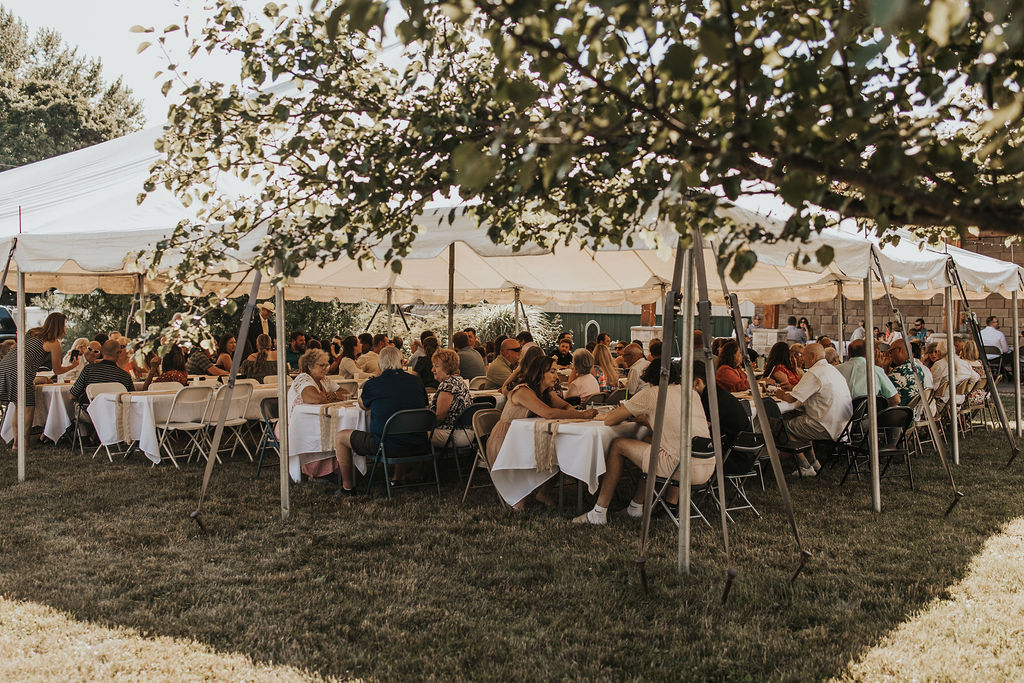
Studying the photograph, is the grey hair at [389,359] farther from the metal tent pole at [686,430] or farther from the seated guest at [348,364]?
the seated guest at [348,364]

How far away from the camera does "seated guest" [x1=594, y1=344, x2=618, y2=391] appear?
9.66 m

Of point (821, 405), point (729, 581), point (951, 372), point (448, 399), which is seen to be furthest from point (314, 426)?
point (951, 372)

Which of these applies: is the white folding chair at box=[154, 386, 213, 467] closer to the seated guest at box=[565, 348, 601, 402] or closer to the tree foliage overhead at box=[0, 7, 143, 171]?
the seated guest at box=[565, 348, 601, 402]

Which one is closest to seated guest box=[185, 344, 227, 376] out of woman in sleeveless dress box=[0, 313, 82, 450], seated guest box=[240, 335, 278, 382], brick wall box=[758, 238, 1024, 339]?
seated guest box=[240, 335, 278, 382]

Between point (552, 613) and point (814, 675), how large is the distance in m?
1.29

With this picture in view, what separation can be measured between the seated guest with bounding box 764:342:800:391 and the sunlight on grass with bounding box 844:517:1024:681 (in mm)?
4093

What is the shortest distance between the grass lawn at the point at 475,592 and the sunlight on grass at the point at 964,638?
14 mm

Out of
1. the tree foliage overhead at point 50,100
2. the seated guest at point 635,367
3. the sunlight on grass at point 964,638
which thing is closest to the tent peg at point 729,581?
the sunlight on grass at point 964,638

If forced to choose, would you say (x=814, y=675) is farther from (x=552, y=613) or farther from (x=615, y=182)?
(x=615, y=182)

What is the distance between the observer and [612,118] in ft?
6.55

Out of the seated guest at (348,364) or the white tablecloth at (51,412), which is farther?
the seated guest at (348,364)

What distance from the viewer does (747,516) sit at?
6.47 m

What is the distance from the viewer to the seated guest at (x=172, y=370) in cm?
965

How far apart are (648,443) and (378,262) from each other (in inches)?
158
